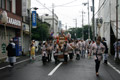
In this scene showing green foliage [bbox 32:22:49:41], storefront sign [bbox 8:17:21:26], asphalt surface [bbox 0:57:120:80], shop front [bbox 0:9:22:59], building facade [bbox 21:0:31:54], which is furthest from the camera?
green foliage [bbox 32:22:49:41]

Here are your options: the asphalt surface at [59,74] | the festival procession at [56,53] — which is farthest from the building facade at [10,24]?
the asphalt surface at [59,74]

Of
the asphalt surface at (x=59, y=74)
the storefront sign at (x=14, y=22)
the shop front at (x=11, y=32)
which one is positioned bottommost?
the asphalt surface at (x=59, y=74)

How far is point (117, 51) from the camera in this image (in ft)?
55.6

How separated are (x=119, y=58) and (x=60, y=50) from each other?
17.7 ft

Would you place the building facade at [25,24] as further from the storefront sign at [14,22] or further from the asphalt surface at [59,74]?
the asphalt surface at [59,74]

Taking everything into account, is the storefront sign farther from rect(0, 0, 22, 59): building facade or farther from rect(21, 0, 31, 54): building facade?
rect(21, 0, 31, 54): building facade

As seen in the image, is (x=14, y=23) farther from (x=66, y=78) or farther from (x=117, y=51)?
(x=66, y=78)

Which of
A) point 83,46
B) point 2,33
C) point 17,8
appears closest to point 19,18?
point 17,8

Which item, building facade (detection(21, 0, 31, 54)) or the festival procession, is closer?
the festival procession

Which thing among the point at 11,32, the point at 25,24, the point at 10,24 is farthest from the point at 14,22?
the point at 25,24

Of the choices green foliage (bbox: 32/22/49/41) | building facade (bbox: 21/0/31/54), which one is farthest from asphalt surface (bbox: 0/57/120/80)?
green foliage (bbox: 32/22/49/41)

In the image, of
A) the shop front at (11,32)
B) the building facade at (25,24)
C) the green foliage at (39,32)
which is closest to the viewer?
the shop front at (11,32)

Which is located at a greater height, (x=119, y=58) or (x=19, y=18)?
(x=19, y=18)

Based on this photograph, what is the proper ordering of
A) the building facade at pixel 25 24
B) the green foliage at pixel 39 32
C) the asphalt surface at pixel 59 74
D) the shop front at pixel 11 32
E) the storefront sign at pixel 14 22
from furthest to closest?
the green foliage at pixel 39 32
the building facade at pixel 25 24
the storefront sign at pixel 14 22
the shop front at pixel 11 32
the asphalt surface at pixel 59 74
